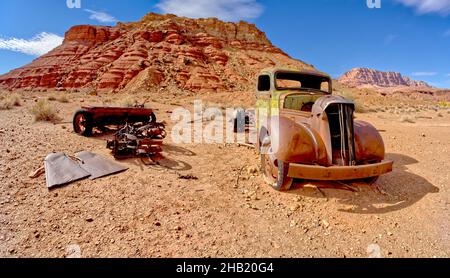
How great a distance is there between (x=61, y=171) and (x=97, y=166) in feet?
1.86

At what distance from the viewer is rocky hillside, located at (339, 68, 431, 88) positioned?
16875 cm

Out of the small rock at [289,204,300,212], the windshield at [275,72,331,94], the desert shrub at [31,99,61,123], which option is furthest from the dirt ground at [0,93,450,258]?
the desert shrub at [31,99,61,123]

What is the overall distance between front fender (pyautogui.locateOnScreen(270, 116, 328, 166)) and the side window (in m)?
2.39

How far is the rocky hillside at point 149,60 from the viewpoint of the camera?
117 feet

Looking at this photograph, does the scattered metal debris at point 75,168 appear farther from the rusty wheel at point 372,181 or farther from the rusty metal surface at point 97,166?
the rusty wheel at point 372,181

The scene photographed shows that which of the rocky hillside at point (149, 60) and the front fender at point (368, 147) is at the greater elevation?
the rocky hillside at point (149, 60)

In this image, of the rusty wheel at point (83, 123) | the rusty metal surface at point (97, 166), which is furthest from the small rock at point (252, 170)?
the rusty wheel at point (83, 123)

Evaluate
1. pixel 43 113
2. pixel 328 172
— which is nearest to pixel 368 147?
pixel 328 172

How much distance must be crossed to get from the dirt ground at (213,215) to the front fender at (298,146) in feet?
2.10

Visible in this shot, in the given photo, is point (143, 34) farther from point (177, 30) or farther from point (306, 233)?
point (306, 233)

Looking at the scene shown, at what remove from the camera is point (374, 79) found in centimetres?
18175

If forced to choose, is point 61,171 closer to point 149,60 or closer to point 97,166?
point 97,166

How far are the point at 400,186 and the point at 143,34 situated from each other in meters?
49.2

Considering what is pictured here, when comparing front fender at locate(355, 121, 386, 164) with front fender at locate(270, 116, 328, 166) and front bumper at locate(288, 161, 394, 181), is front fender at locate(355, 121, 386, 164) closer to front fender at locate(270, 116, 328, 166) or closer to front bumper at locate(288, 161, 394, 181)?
front bumper at locate(288, 161, 394, 181)
